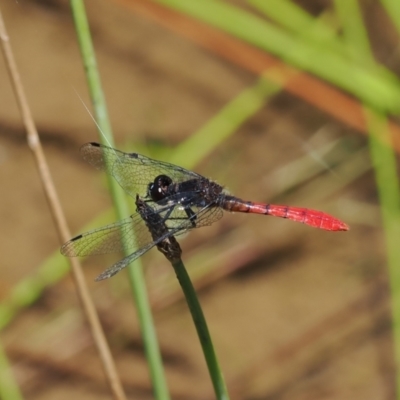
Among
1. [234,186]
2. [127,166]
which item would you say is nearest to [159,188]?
[127,166]

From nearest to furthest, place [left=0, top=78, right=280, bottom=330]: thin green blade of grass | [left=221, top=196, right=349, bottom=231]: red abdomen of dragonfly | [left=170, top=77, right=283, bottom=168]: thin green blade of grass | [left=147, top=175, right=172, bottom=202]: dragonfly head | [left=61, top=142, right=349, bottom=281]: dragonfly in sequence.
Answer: [left=61, top=142, right=349, bottom=281]: dragonfly
[left=147, top=175, right=172, bottom=202]: dragonfly head
[left=221, top=196, right=349, bottom=231]: red abdomen of dragonfly
[left=0, top=78, right=280, bottom=330]: thin green blade of grass
[left=170, top=77, right=283, bottom=168]: thin green blade of grass

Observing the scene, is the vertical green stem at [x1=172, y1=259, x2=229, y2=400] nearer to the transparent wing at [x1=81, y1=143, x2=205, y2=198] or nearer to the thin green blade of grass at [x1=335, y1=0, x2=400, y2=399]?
the transparent wing at [x1=81, y1=143, x2=205, y2=198]

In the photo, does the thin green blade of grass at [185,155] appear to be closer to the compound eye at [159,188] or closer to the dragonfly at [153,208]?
the dragonfly at [153,208]

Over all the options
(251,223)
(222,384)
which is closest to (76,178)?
(251,223)

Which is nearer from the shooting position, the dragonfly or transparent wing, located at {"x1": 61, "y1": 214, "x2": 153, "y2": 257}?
the dragonfly

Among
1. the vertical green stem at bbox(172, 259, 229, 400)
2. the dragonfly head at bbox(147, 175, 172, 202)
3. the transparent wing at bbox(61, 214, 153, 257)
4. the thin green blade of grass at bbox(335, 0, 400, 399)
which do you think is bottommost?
the vertical green stem at bbox(172, 259, 229, 400)

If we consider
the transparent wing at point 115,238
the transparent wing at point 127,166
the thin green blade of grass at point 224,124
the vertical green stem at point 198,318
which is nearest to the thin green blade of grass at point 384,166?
the thin green blade of grass at point 224,124

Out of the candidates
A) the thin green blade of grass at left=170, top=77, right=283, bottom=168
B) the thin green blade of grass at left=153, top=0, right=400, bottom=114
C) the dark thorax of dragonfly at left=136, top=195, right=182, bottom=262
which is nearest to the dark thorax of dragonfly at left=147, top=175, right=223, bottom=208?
the dark thorax of dragonfly at left=136, top=195, right=182, bottom=262
